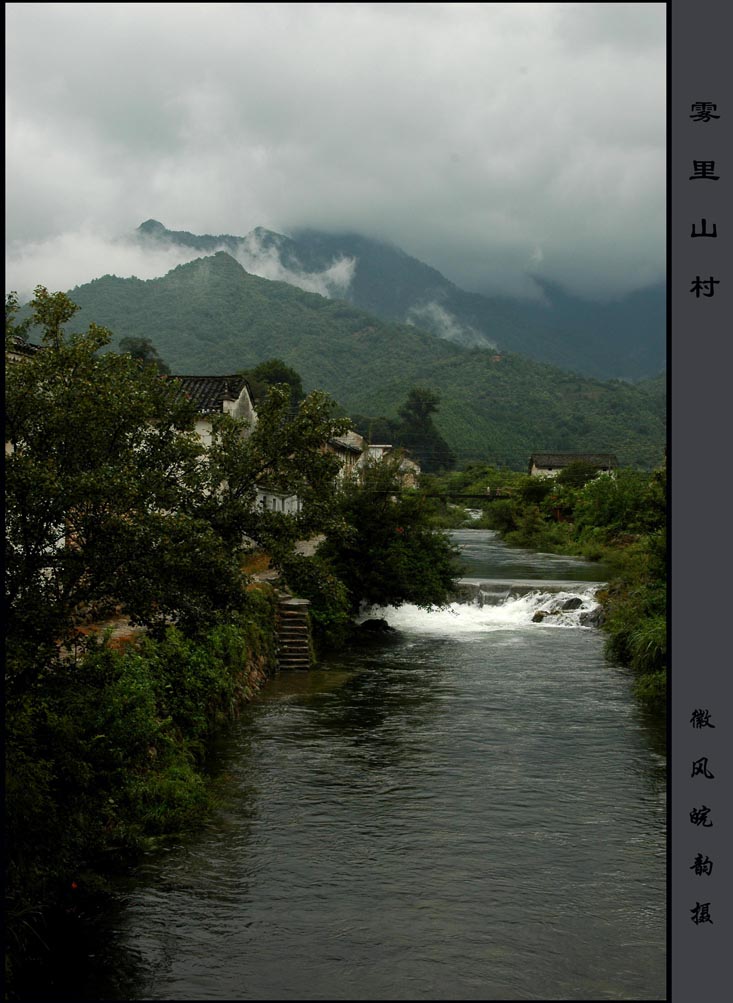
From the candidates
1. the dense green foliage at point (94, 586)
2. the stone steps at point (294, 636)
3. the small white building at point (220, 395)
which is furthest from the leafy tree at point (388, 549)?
the dense green foliage at point (94, 586)

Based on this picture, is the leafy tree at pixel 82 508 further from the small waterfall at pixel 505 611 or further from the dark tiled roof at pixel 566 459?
the dark tiled roof at pixel 566 459

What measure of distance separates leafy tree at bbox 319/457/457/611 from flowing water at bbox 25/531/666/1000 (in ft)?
27.1

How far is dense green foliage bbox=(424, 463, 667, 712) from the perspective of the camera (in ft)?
72.1

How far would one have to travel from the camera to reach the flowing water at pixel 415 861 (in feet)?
30.9

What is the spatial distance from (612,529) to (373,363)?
272ft

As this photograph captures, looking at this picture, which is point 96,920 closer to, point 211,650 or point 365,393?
point 211,650

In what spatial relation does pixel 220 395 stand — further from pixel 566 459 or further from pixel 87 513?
pixel 566 459

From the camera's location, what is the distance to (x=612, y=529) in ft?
189

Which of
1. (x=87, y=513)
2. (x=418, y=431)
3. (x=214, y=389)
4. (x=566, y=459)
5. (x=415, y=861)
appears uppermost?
(x=418, y=431)

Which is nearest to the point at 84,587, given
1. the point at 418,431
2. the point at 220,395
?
the point at 220,395

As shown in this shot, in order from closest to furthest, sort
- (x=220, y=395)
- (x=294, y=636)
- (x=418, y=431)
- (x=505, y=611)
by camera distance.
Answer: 1. (x=294, y=636)
2. (x=220, y=395)
3. (x=505, y=611)
4. (x=418, y=431)

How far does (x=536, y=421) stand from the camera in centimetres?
12050

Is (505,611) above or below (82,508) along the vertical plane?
below

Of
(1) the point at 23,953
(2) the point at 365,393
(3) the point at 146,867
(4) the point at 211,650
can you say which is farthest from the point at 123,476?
(2) the point at 365,393
